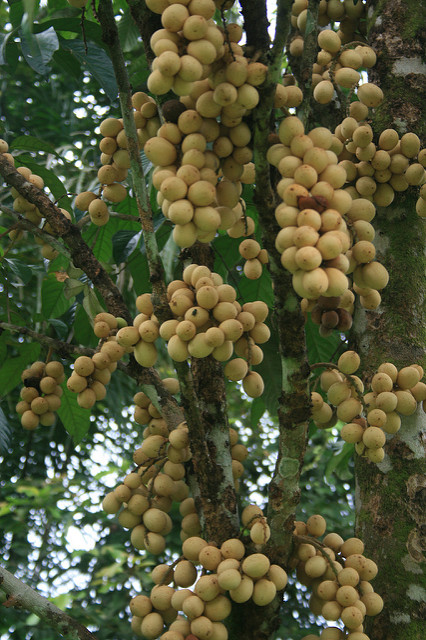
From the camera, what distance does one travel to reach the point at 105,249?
2.20 meters

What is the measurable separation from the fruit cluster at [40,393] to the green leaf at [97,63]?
Answer: 770 millimetres

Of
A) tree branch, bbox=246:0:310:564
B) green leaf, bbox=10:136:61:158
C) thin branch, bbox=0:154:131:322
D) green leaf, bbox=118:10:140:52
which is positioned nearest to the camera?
tree branch, bbox=246:0:310:564

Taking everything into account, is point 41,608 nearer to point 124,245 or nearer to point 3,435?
point 3,435

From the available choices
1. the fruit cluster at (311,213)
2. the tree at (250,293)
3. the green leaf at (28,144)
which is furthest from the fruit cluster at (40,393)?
the fruit cluster at (311,213)

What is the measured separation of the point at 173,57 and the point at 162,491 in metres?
0.96

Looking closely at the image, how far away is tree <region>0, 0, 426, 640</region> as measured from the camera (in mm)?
1038

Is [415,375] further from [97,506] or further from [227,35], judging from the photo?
[97,506]

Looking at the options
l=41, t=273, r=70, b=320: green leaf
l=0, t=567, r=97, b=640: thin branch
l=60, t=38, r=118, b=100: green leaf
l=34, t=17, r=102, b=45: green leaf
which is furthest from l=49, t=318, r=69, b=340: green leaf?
l=0, t=567, r=97, b=640: thin branch

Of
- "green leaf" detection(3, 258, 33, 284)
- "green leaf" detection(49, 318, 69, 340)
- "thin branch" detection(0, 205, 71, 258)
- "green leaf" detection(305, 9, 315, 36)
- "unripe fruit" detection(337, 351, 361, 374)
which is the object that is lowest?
"green leaf" detection(49, 318, 69, 340)

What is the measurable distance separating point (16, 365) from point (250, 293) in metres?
0.76

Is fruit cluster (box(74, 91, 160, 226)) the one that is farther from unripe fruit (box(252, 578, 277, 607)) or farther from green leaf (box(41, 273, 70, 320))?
unripe fruit (box(252, 578, 277, 607))

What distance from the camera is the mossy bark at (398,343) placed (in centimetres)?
144

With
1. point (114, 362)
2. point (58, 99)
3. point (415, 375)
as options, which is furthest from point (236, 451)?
point (58, 99)

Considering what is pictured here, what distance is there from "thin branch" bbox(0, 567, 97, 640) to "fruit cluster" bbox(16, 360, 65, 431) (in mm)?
601
